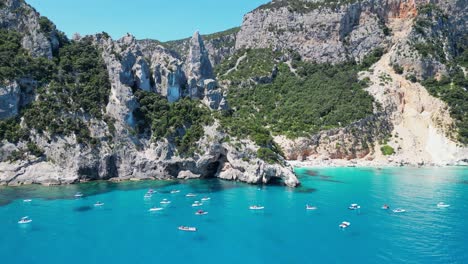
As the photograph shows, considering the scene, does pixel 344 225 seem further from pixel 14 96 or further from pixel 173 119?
pixel 14 96

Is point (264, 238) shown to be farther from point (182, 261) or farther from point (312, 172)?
point (312, 172)

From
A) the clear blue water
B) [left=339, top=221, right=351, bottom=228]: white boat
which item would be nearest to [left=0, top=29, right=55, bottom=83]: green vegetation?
the clear blue water

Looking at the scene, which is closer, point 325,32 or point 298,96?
point 298,96

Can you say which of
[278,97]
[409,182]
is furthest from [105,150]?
[278,97]

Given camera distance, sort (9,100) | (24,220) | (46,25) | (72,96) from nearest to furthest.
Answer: (24,220)
(9,100)
(72,96)
(46,25)

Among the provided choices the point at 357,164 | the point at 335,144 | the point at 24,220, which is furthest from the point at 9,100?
the point at 357,164

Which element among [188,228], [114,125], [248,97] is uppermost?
[248,97]

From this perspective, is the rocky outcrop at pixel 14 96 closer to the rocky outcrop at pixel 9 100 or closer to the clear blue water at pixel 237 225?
the rocky outcrop at pixel 9 100
